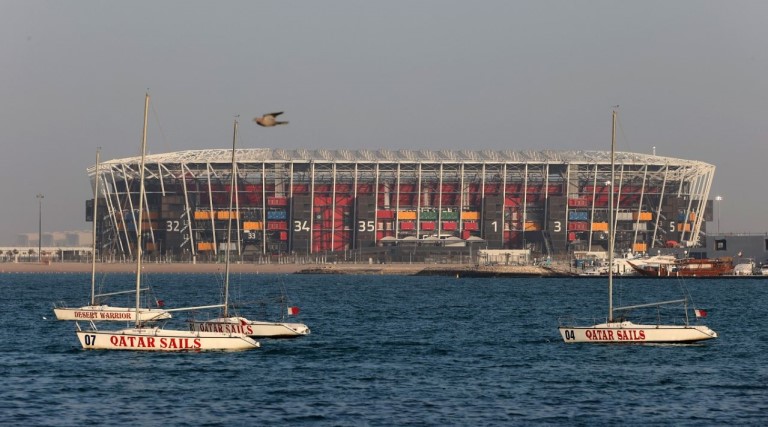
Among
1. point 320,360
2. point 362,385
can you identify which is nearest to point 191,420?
point 362,385

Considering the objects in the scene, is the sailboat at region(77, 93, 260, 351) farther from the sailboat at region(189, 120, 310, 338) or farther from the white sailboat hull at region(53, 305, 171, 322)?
the white sailboat hull at region(53, 305, 171, 322)

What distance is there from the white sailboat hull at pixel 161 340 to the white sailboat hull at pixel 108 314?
12355 mm

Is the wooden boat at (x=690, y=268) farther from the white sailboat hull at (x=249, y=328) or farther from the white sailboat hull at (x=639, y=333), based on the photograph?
the white sailboat hull at (x=249, y=328)

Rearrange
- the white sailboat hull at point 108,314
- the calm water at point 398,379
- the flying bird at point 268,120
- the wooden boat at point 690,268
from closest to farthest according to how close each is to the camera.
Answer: the calm water at point 398,379 → the flying bird at point 268,120 → the white sailboat hull at point 108,314 → the wooden boat at point 690,268

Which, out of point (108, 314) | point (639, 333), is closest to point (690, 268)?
point (108, 314)

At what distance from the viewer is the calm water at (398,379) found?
136ft

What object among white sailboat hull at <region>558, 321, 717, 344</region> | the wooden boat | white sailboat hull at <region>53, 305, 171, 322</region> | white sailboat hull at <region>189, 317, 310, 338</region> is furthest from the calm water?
the wooden boat

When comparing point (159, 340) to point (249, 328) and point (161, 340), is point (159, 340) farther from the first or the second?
point (249, 328)

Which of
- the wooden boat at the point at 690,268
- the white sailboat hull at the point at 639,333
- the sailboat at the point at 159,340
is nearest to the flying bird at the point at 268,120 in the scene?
the sailboat at the point at 159,340

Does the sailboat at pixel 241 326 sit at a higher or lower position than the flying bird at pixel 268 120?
lower

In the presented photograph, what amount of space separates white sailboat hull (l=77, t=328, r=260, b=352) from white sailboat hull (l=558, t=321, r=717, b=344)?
54.6 feet

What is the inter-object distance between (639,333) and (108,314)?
32672mm

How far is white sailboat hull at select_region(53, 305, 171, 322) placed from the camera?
235ft

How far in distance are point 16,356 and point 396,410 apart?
24014mm
